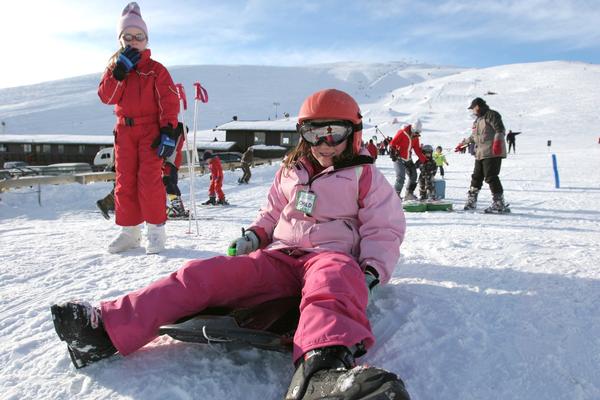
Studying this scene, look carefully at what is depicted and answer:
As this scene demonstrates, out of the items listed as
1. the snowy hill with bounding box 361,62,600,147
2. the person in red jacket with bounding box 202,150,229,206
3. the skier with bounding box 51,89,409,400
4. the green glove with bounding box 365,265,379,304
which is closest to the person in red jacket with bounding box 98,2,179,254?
the skier with bounding box 51,89,409,400

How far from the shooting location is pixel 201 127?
221 ft

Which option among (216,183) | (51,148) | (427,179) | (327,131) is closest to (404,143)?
(427,179)

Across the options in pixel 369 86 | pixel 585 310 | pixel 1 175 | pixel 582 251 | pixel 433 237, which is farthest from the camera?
pixel 369 86

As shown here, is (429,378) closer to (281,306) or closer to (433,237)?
(281,306)

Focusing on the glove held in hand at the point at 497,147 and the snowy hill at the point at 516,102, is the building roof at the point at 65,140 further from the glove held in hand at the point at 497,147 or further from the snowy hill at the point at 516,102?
the glove held in hand at the point at 497,147

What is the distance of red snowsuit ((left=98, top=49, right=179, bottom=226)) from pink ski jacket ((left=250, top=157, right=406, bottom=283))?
1.57 m

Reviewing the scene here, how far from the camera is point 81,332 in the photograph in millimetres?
1601

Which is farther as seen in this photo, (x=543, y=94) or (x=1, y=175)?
(x=543, y=94)

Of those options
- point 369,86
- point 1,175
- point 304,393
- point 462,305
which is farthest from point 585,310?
point 369,86

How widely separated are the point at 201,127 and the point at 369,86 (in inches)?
2019

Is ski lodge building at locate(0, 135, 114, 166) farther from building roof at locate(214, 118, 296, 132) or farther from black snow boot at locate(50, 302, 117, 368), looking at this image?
black snow boot at locate(50, 302, 117, 368)

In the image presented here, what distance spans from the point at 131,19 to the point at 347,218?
2.65 m

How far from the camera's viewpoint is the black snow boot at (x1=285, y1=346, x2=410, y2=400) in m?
1.17

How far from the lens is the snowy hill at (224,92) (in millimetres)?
70062
